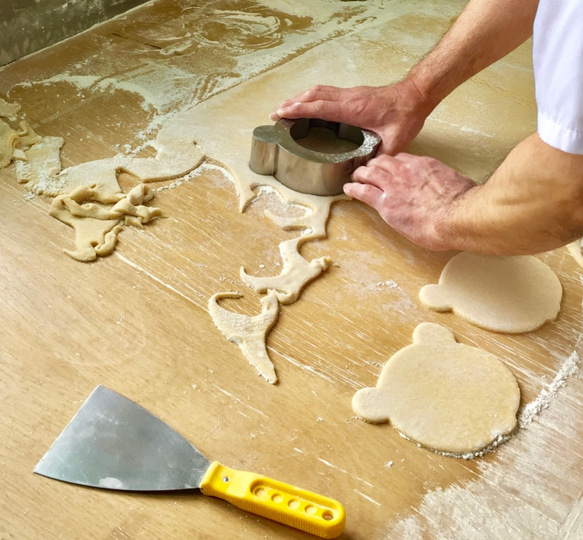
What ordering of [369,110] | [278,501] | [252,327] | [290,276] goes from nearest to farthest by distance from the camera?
[278,501]
[252,327]
[290,276]
[369,110]

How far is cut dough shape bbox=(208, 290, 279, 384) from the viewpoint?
40.9 inches

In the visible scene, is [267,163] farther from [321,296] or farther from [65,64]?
[65,64]

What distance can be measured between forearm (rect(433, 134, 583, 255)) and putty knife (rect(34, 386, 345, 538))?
0.60 metres

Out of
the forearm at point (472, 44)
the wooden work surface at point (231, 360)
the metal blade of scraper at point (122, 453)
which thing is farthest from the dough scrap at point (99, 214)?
the forearm at point (472, 44)

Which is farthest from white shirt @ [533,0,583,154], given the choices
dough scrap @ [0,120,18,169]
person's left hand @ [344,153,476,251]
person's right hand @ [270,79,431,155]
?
dough scrap @ [0,120,18,169]

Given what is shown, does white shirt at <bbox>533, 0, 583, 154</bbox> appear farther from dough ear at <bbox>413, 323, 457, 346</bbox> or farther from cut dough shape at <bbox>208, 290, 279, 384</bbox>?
cut dough shape at <bbox>208, 290, 279, 384</bbox>

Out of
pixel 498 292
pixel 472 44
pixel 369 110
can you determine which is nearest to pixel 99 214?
pixel 369 110

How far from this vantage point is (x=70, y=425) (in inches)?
35.2

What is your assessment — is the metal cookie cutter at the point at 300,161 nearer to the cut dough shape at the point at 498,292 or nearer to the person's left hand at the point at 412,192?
the person's left hand at the point at 412,192

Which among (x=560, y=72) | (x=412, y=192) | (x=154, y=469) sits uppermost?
(x=560, y=72)

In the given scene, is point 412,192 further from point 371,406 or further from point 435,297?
point 371,406

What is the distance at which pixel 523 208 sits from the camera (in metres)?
1.05

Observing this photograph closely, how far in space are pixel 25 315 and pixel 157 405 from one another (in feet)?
1.02

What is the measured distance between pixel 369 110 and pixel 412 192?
11.2 inches
